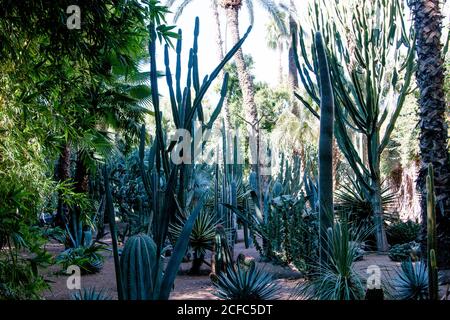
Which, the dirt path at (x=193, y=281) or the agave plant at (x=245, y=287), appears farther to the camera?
the dirt path at (x=193, y=281)

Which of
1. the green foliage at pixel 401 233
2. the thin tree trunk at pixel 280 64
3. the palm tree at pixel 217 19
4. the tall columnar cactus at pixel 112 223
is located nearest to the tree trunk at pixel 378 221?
the green foliage at pixel 401 233

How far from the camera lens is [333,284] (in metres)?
3.71

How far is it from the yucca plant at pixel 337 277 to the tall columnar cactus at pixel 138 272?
62.5 inches

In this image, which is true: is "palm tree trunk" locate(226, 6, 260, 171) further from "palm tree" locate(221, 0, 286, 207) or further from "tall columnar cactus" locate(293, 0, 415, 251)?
"tall columnar cactus" locate(293, 0, 415, 251)

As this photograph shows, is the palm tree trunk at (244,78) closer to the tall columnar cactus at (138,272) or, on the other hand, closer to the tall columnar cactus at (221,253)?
the tall columnar cactus at (221,253)

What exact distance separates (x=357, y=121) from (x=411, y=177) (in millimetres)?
8513

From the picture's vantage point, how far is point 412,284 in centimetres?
403

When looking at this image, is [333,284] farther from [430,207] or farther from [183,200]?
[183,200]

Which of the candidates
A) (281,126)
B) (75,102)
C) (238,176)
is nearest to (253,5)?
(281,126)

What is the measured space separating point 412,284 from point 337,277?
0.81m

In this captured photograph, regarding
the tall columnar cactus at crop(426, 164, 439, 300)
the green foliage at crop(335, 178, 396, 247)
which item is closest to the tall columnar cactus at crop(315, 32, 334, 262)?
the tall columnar cactus at crop(426, 164, 439, 300)

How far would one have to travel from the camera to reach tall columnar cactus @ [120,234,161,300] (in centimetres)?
254

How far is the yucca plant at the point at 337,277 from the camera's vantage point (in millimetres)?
3613

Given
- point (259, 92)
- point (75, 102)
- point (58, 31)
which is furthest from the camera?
point (259, 92)
